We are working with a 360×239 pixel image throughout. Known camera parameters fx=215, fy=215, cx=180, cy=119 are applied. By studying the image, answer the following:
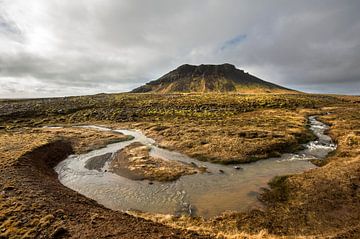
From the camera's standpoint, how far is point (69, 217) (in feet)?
53.3

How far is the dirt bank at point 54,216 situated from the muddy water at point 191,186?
2.93m

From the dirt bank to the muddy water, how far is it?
293 centimetres

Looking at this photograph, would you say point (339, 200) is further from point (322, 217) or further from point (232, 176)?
point (232, 176)

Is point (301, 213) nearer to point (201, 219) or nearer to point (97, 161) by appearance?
point (201, 219)

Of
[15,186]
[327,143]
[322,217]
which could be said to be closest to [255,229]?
[322,217]

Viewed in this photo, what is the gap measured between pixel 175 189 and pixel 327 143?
3171 centimetres

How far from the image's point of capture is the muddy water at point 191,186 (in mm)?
20281

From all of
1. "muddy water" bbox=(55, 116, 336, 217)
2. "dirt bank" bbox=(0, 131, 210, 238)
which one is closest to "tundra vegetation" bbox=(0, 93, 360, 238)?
"dirt bank" bbox=(0, 131, 210, 238)

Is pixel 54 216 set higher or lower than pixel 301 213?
higher

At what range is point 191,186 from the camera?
24188mm

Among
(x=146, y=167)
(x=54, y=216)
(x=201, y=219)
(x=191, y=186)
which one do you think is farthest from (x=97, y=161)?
(x=201, y=219)

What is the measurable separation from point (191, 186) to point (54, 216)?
13413mm

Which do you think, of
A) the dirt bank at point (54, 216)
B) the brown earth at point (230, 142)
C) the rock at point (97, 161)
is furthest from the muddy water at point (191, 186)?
the dirt bank at point (54, 216)

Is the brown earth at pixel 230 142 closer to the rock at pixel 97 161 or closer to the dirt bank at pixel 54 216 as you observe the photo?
the rock at pixel 97 161
